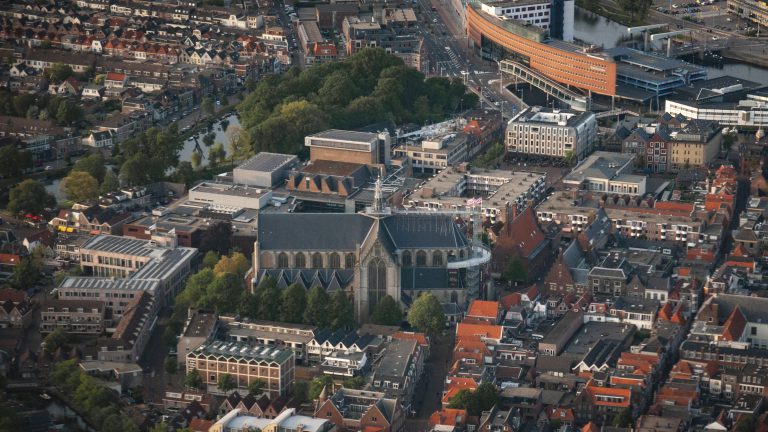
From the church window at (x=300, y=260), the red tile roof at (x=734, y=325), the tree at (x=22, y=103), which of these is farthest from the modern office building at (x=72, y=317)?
the tree at (x=22, y=103)

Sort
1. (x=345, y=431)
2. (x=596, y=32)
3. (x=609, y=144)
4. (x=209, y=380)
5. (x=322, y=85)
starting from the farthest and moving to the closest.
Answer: (x=596, y=32) < (x=322, y=85) < (x=609, y=144) < (x=209, y=380) < (x=345, y=431)

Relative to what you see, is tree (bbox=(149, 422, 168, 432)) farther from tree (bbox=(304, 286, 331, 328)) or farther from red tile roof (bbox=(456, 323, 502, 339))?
red tile roof (bbox=(456, 323, 502, 339))

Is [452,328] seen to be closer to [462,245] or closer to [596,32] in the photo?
[462,245]

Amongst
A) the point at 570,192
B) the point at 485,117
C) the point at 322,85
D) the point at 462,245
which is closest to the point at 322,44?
the point at 322,85

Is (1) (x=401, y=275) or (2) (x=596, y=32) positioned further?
(2) (x=596, y=32)

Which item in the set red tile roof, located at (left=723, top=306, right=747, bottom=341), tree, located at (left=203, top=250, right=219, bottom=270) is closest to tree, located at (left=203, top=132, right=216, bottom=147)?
tree, located at (left=203, top=250, right=219, bottom=270)
